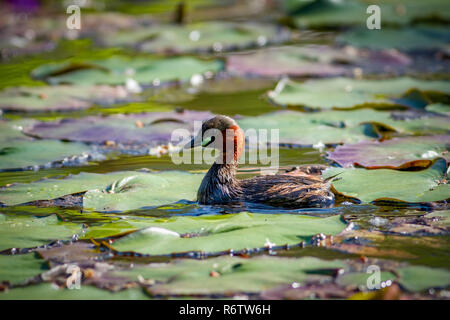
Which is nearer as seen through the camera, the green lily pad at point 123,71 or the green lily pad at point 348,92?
the green lily pad at point 348,92

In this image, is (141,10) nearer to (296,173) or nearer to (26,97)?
(26,97)

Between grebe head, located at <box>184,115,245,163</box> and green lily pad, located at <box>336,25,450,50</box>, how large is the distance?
22.8ft

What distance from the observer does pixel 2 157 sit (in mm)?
7055

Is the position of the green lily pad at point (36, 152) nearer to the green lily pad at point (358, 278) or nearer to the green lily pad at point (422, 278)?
the green lily pad at point (358, 278)

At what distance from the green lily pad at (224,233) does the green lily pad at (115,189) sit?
0.69 m

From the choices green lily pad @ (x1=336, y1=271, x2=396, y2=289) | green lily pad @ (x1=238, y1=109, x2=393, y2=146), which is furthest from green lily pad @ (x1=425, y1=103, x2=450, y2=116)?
green lily pad @ (x1=336, y1=271, x2=396, y2=289)

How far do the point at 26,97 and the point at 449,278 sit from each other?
282 inches

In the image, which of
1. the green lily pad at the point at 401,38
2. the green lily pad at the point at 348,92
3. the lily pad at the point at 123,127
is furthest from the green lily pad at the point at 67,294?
the green lily pad at the point at 401,38

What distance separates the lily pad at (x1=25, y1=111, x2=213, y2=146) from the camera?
25.7 ft

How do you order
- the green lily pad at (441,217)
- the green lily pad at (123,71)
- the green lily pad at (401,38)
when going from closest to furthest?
the green lily pad at (441,217) → the green lily pad at (123,71) → the green lily pad at (401,38)

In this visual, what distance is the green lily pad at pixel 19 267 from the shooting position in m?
4.20

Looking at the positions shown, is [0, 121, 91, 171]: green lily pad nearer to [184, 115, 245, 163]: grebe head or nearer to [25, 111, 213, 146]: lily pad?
[25, 111, 213, 146]: lily pad

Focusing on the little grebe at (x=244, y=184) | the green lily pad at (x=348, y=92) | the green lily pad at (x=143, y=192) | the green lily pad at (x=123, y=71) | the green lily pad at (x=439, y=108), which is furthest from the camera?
the green lily pad at (x=123, y=71)
